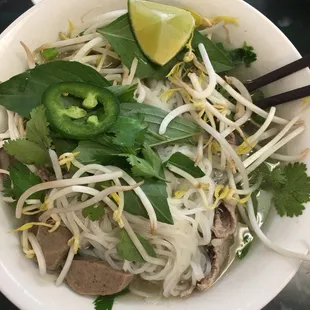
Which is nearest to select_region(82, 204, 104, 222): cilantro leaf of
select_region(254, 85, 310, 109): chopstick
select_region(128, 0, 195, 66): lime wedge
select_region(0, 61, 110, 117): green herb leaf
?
select_region(0, 61, 110, 117): green herb leaf

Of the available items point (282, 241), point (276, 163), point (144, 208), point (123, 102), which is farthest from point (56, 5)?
point (282, 241)

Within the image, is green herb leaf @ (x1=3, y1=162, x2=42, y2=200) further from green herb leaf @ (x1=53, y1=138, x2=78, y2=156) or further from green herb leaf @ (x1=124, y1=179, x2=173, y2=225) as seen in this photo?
green herb leaf @ (x1=124, y1=179, x2=173, y2=225)

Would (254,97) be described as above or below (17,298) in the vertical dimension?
above

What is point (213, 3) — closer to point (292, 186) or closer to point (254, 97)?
point (254, 97)

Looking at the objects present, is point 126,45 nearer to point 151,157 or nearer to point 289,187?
point 151,157

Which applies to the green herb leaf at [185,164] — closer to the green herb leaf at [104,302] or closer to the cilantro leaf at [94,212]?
the cilantro leaf at [94,212]

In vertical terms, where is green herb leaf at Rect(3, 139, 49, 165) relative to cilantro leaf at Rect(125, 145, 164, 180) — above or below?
below
